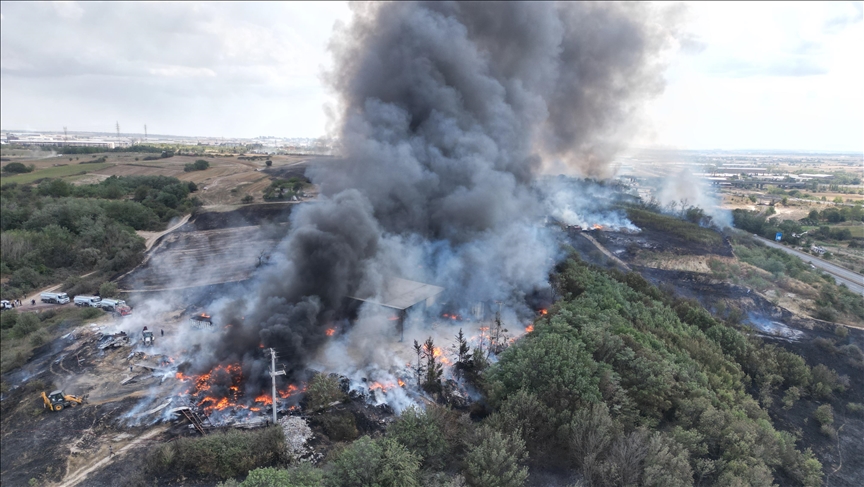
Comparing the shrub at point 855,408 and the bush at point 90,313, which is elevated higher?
the bush at point 90,313

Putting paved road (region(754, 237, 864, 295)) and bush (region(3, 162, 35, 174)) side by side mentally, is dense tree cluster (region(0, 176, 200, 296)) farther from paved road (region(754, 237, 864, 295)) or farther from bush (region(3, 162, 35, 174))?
paved road (region(754, 237, 864, 295))

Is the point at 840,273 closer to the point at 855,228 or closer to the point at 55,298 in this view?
the point at 855,228

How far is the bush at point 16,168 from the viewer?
182 ft

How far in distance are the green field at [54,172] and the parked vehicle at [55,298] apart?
106 ft

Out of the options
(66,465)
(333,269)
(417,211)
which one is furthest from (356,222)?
(66,465)

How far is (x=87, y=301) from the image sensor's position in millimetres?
28594

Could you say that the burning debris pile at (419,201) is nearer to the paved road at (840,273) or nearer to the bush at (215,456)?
the bush at (215,456)

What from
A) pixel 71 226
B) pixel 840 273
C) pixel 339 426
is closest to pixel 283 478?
pixel 339 426

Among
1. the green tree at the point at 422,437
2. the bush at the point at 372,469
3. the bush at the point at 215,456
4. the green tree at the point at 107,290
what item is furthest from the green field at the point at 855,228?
the green tree at the point at 107,290

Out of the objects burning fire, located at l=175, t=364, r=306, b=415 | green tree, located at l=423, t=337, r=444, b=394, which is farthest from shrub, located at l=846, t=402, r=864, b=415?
burning fire, located at l=175, t=364, r=306, b=415

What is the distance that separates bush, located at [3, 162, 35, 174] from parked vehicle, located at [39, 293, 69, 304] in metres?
40.2

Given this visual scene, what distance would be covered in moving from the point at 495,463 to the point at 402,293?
13.9 m

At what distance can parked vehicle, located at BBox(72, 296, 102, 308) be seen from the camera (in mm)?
28562

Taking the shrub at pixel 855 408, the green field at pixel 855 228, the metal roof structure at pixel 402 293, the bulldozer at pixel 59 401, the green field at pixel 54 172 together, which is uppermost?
the green field at pixel 54 172
